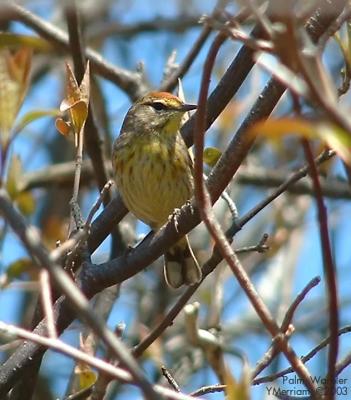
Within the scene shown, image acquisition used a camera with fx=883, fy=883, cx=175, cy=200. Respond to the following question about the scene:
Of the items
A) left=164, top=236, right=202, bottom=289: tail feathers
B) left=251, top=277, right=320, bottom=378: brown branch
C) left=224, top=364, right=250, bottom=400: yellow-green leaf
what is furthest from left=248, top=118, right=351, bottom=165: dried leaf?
left=164, top=236, right=202, bottom=289: tail feathers

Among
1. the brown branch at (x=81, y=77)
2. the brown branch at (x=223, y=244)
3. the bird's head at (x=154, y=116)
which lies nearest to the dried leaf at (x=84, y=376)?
the brown branch at (x=81, y=77)

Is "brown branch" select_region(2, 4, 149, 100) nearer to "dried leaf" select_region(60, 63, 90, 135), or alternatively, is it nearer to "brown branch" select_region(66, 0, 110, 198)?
"brown branch" select_region(66, 0, 110, 198)

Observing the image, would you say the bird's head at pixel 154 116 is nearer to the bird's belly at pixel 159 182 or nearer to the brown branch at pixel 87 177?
the bird's belly at pixel 159 182

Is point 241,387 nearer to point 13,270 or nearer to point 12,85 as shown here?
point 12,85

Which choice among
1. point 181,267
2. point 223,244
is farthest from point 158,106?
point 223,244

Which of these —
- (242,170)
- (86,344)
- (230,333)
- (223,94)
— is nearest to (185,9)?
(242,170)

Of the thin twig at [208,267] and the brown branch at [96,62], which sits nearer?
the thin twig at [208,267]

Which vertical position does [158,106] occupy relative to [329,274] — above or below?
above

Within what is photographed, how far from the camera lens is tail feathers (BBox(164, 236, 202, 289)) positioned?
4863 millimetres

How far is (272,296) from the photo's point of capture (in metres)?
6.13

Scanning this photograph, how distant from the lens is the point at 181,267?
5125mm

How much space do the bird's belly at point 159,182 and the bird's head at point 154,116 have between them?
0.99ft

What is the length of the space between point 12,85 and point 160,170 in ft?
10.4

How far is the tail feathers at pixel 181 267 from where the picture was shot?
486 centimetres
